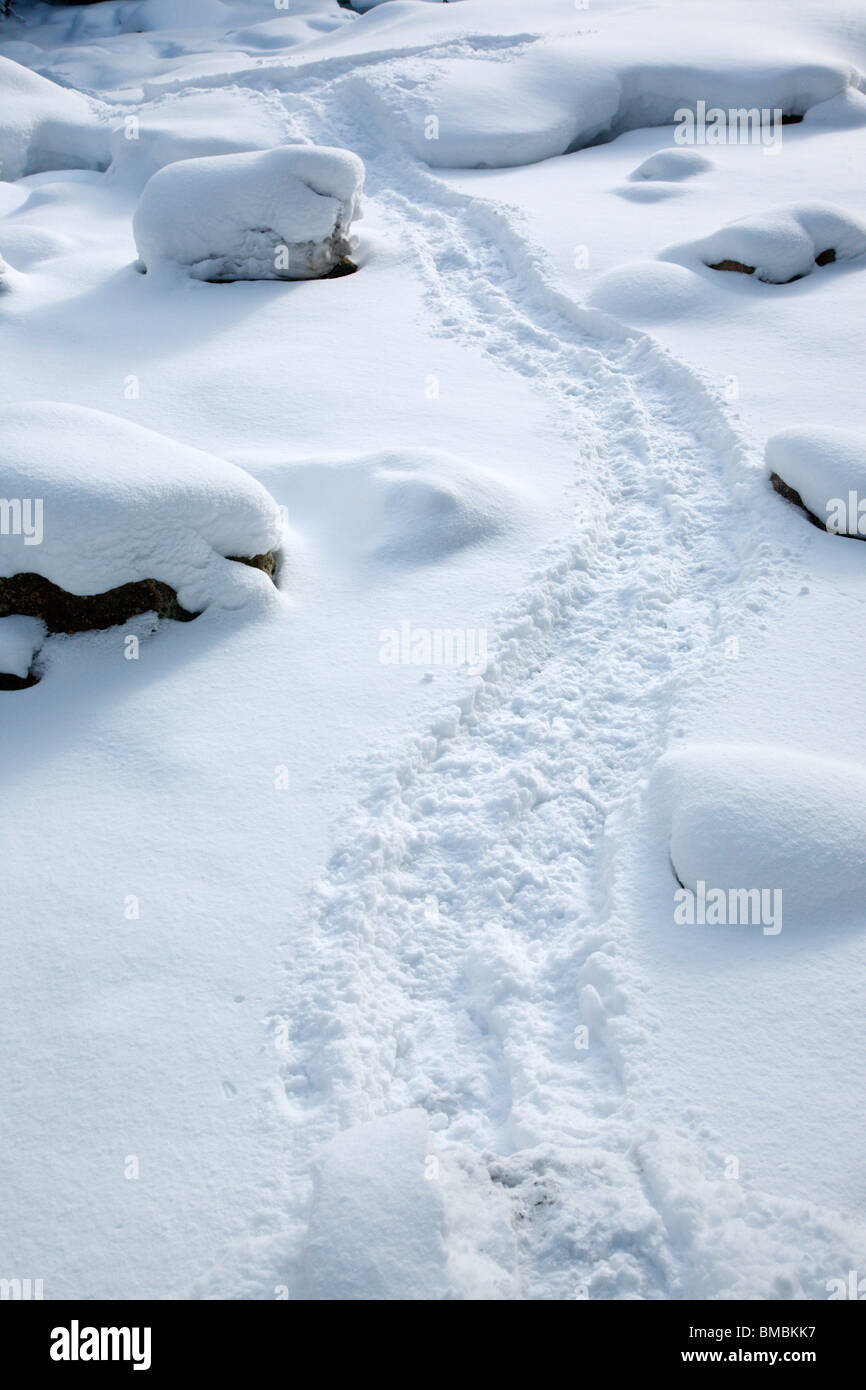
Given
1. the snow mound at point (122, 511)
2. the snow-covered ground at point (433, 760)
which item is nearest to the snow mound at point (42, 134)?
the snow-covered ground at point (433, 760)

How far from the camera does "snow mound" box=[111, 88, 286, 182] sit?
10.5m

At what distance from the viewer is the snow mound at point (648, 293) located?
7.58 m

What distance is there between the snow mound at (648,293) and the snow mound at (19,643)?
527cm

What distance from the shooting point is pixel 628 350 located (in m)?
7.26

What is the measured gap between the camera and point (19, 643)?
4352 millimetres

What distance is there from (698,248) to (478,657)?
5.57 metres

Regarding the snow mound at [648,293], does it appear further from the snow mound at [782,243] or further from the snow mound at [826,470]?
the snow mound at [826,470]

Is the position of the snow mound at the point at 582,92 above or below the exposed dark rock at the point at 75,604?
above

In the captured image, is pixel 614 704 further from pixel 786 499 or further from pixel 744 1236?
pixel 744 1236

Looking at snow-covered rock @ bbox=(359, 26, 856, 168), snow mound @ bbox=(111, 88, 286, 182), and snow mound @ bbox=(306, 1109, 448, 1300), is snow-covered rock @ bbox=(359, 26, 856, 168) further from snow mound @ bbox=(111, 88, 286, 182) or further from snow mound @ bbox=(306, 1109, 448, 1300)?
snow mound @ bbox=(306, 1109, 448, 1300)

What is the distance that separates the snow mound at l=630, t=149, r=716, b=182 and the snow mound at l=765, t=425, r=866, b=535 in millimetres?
6232

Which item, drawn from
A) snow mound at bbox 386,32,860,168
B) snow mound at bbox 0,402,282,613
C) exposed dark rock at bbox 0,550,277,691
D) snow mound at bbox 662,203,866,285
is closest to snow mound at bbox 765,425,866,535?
snow mound at bbox 0,402,282,613

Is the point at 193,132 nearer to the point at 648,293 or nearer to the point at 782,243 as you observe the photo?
the point at 648,293

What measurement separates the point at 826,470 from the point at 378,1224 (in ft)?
14.5
